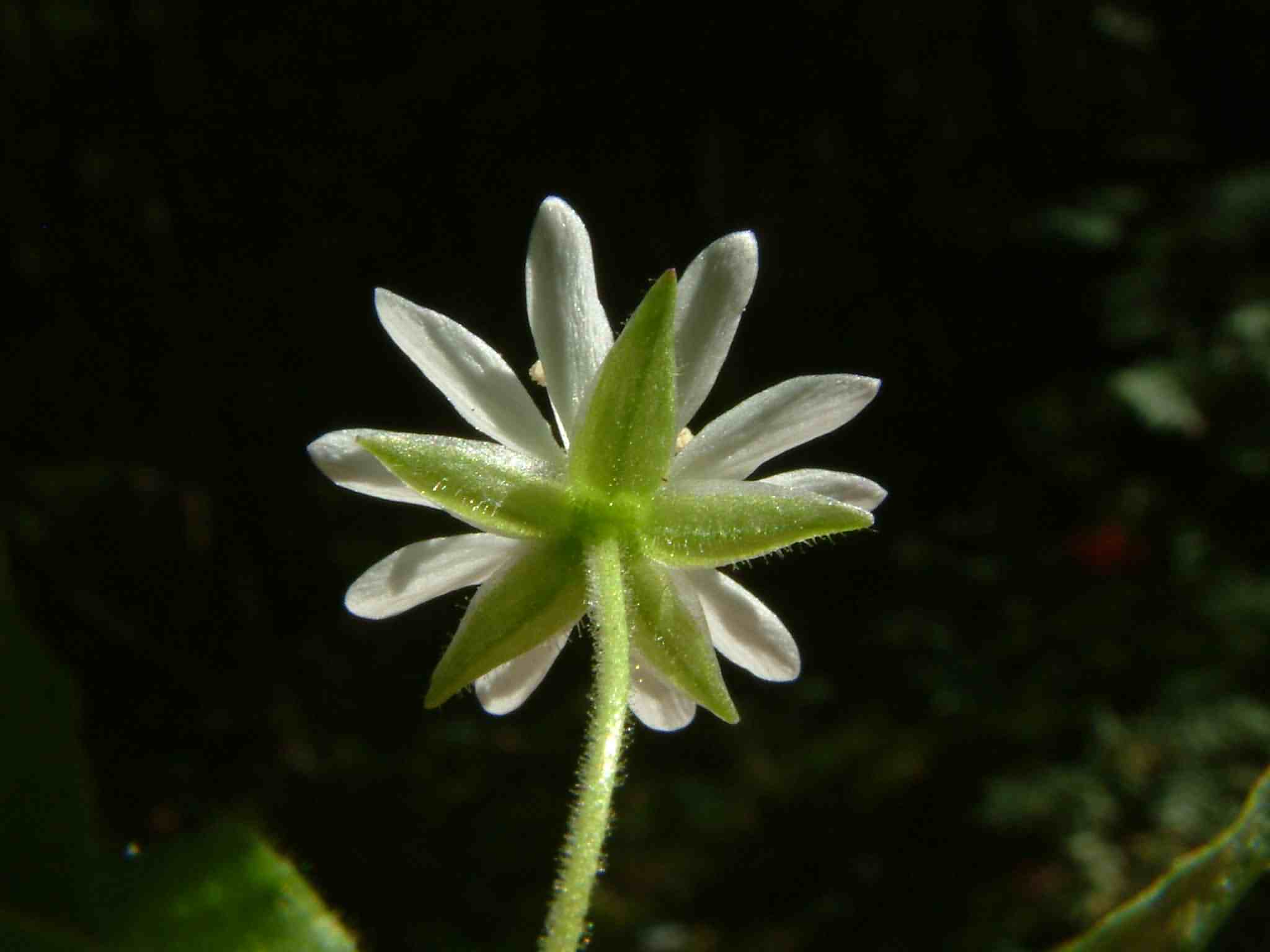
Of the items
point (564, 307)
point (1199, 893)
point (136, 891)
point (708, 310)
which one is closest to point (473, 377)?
point (564, 307)

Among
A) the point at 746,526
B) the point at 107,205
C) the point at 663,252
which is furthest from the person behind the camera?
the point at 107,205

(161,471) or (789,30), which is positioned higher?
(789,30)

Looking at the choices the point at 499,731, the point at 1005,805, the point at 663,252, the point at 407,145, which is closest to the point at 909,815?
the point at 1005,805

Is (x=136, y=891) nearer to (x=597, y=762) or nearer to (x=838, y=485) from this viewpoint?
(x=597, y=762)

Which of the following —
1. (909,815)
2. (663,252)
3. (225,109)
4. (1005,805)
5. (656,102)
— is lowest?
(909,815)

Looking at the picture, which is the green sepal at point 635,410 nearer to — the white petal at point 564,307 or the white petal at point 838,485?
the white petal at point 564,307

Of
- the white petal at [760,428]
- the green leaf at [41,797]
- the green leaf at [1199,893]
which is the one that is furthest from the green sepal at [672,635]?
the green leaf at [41,797]

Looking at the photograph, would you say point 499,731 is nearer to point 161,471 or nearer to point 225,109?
point 161,471
